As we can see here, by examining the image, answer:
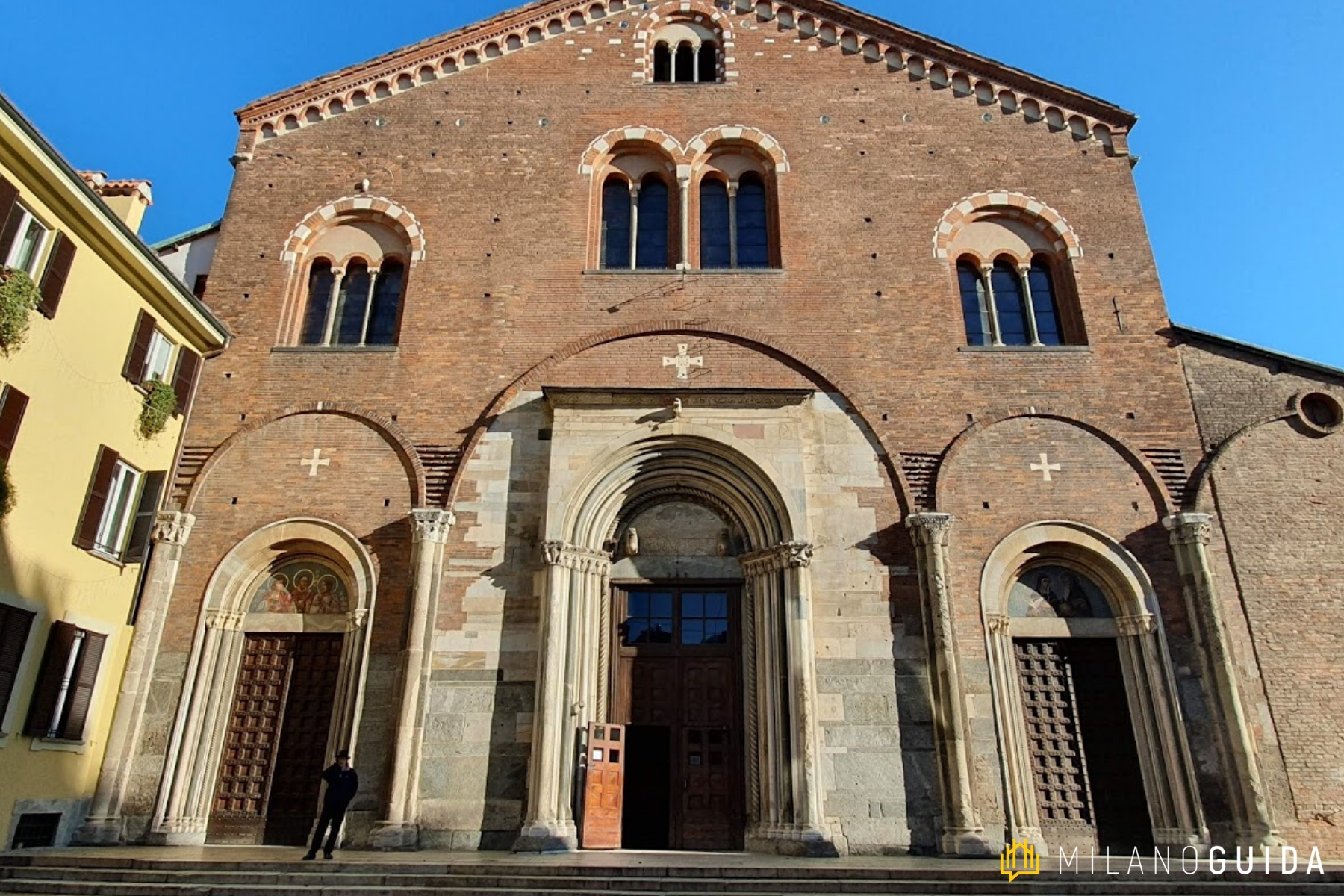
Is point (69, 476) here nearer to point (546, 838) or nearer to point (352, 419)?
point (352, 419)

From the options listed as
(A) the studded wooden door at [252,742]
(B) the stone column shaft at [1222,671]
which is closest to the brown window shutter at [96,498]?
(A) the studded wooden door at [252,742]

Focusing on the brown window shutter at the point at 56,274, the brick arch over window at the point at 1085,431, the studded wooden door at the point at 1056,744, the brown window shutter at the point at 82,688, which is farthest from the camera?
the brick arch over window at the point at 1085,431

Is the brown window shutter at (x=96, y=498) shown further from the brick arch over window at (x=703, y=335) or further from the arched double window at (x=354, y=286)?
the brick arch over window at (x=703, y=335)

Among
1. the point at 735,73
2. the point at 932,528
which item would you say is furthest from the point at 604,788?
the point at 735,73

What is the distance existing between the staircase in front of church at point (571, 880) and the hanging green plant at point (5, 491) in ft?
13.7

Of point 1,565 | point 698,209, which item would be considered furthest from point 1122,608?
point 1,565

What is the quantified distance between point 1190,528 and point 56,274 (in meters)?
16.6

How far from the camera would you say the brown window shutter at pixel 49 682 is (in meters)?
12.1

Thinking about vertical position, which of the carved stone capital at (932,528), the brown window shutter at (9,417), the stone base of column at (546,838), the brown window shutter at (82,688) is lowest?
the stone base of column at (546,838)

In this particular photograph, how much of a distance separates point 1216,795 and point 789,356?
29.2 feet

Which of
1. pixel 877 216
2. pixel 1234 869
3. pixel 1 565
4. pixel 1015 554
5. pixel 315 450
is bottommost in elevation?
pixel 1234 869

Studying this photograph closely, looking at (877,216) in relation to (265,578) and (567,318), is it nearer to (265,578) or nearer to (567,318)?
(567,318)

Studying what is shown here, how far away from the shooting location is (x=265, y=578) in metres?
14.8

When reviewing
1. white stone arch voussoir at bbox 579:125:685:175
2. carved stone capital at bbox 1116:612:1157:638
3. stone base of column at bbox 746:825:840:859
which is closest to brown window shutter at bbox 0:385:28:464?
white stone arch voussoir at bbox 579:125:685:175
